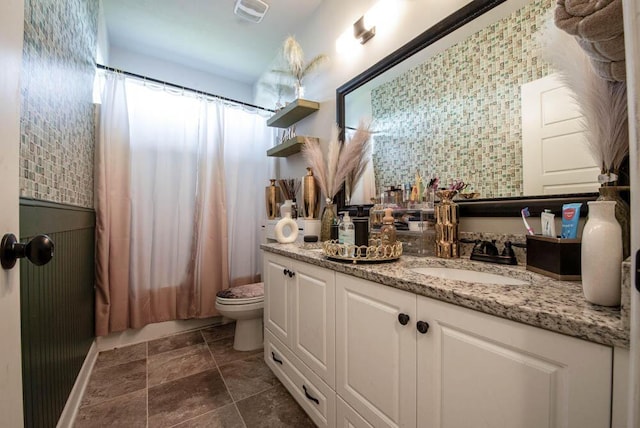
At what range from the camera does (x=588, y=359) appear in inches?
17.2

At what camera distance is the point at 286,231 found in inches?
70.9

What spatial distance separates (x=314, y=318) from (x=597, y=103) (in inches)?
44.7

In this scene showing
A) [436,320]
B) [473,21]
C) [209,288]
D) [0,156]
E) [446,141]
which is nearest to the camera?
[0,156]

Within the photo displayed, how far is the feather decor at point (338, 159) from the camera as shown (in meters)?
1.52

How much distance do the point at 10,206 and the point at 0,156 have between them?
99 millimetres

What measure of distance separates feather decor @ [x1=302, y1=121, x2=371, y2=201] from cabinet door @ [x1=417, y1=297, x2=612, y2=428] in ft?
3.40

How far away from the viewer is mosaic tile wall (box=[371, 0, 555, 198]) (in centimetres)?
95

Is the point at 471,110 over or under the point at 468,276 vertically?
over

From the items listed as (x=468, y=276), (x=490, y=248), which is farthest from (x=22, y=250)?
(x=490, y=248)

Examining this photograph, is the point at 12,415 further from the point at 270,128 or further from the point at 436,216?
the point at 270,128

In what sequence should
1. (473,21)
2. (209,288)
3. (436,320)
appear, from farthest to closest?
1. (209,288)
2. (473,21)
3. (436,320)

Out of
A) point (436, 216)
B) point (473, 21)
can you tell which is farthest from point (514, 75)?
point (436, 216)

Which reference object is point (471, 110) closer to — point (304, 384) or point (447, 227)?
point (447, 227)

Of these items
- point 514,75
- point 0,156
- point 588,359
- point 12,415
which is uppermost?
point 514,75
